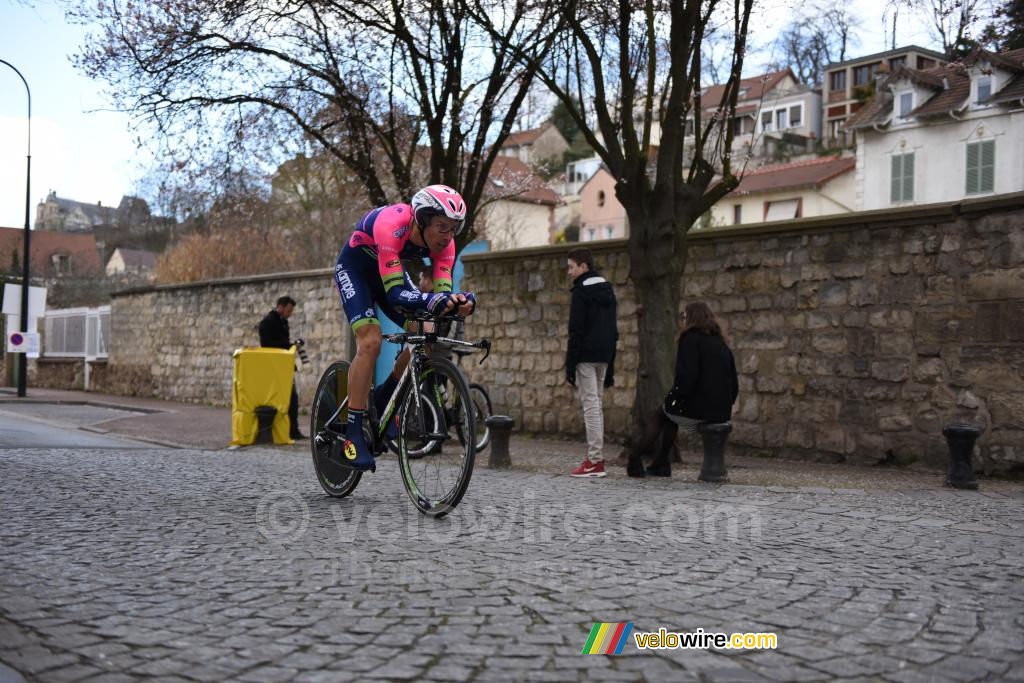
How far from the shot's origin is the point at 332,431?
6273mm

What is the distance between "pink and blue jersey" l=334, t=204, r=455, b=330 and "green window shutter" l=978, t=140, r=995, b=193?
36.2 metres

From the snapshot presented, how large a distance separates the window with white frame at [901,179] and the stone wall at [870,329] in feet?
107

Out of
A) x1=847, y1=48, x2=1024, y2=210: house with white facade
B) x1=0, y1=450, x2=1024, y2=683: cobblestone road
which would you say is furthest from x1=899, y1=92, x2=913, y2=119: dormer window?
x1=0, y1=450, x2=1024, y2=683: cobblestone road

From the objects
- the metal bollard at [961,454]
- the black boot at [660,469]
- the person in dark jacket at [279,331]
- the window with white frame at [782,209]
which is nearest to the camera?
the metal bollard at [961,454]

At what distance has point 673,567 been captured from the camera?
4.37 m

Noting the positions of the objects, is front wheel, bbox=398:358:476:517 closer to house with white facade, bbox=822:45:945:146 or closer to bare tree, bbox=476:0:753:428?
→ bare tree, bbox=476:0:753:428

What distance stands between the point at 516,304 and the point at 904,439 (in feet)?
20.3

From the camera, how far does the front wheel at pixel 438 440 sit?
5344 mm

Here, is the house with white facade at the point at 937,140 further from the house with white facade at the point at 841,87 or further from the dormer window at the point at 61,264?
the dormer window at the point at 61,264

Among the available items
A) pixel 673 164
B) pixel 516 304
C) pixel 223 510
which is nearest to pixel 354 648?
pixel 223 510

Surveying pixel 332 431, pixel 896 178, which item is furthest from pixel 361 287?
pixel 896 178

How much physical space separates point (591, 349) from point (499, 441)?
1297mm

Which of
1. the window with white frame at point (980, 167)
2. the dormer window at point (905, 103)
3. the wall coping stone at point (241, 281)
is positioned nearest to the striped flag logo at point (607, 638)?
the wall coping stone at point (241, 281)

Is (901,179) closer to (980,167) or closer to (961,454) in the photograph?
(980,167)
